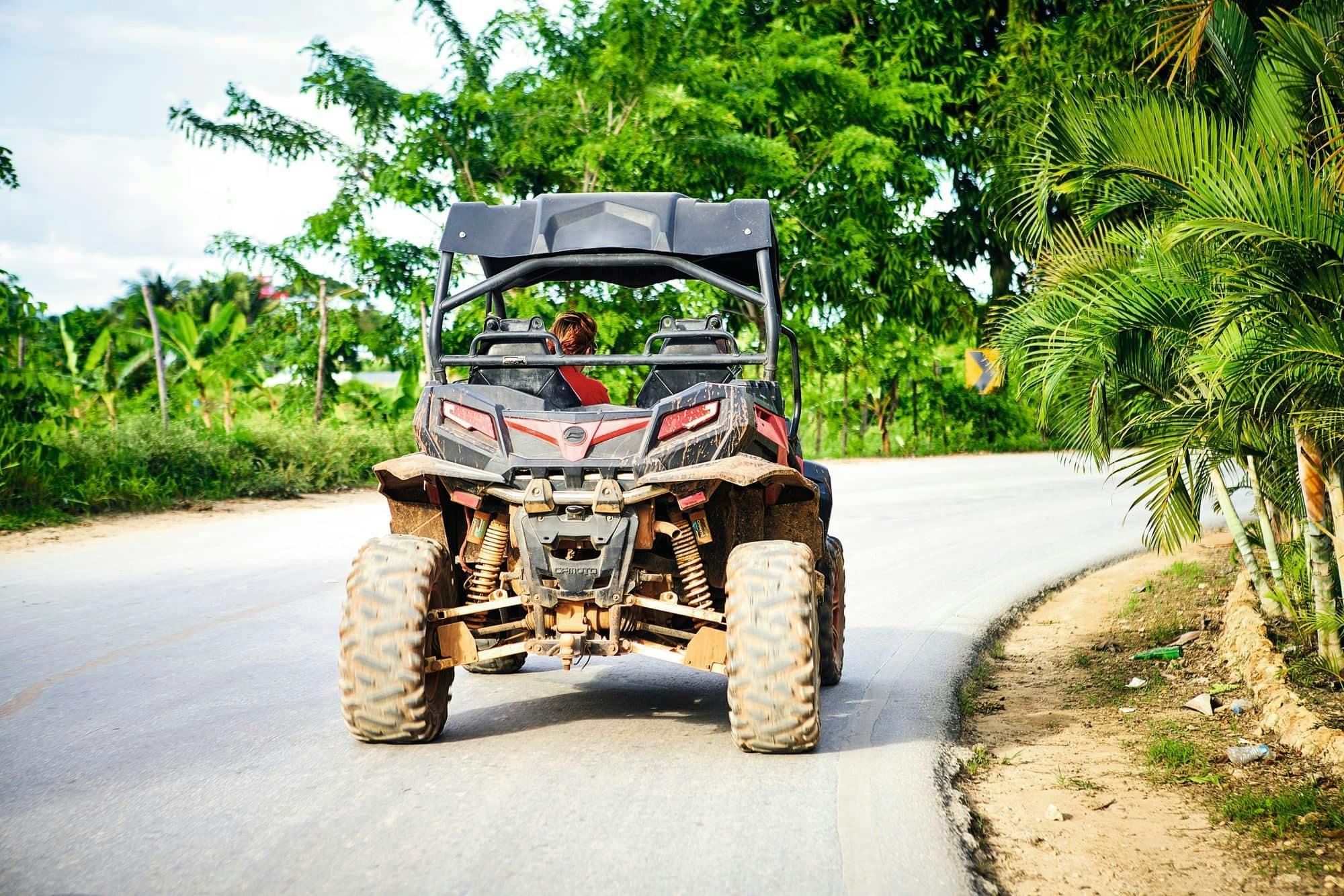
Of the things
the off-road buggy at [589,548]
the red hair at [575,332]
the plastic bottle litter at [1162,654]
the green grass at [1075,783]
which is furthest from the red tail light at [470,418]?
the plastic bottle litter at [1162,654]

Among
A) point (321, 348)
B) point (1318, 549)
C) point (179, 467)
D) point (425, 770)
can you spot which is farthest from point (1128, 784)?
point (321, 348)

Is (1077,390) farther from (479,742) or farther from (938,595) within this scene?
(479,742)

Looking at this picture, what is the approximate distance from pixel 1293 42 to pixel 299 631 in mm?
7274

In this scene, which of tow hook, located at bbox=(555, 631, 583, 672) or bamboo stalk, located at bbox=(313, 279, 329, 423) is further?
bamboo stalk, located at bbox=(313, 279, 329, 423)

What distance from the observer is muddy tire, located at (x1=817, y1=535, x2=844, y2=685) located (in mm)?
6992

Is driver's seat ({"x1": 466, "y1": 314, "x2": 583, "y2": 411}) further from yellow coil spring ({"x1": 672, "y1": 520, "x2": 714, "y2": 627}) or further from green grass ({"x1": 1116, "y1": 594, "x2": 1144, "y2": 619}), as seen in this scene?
green grass ({"x1": 1116, "y1": 594, "x2": 1144, "y2": 619})

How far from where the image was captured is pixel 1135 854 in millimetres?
4598

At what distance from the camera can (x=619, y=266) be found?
665 cm

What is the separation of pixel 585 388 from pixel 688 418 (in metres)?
1.49

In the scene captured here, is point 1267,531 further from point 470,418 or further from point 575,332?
point 470,418

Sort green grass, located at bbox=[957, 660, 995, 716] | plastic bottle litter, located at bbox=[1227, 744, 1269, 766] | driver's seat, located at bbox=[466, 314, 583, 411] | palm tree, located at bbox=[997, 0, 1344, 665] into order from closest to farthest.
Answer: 1. plastic bottle litter, located at bbox=[1227, 744, 1269, 766]
2. driver's seat, located at bbox=[466, 314, 583, 411]
3. palm tree, located at bbox=[997, 0, 1344, 665]
4. green grass, located at bbox=[957, 660, 995, 716]

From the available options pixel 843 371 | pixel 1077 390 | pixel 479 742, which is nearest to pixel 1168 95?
pixel 1077 390

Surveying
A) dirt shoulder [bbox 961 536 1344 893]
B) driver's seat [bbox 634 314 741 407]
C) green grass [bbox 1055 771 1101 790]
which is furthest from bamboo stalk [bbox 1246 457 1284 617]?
driver's seat [bbox 634 314 741 407]

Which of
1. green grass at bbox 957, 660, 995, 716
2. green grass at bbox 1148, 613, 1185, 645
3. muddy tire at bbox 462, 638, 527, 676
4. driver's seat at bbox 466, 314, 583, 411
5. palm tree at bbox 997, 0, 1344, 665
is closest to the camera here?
driver's seat at bbox 466, 314, 583, 411
